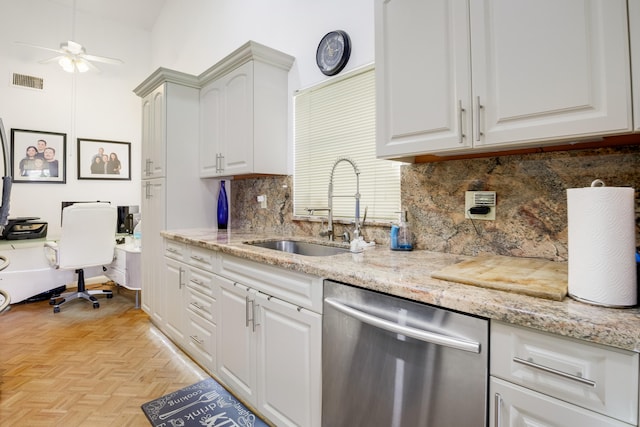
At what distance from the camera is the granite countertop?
73 centimetres

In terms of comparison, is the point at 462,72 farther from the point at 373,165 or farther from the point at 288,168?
the point at 288,168

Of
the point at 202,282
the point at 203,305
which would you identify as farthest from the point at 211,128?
the point at 203,305

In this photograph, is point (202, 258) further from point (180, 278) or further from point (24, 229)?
point (24, 229)

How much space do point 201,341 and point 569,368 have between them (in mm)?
2085

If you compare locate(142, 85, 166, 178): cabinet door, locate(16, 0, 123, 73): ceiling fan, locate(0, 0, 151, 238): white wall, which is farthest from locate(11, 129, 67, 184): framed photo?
locate(142, 85, 166, 178): cabinet door

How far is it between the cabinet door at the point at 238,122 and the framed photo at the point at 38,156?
2.97 metres

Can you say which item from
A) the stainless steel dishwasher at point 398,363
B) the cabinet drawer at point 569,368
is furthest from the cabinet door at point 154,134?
the cabinet drawer at point 569,368

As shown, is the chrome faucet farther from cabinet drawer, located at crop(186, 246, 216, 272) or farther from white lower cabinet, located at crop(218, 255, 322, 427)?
cabinet drawer, located at crop(186, 246, 216, 272)

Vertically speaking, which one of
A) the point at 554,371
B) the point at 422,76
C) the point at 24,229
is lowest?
the point at 554,371

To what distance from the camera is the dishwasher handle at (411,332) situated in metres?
0.92

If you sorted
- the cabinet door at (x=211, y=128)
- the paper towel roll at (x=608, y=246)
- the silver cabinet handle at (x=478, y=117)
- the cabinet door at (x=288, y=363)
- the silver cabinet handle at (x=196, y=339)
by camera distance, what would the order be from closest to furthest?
the paper towel roll at (x=608, y=246) → the silver cabinet handle at (x=478, y=117) → the cabinet door at (x=288, y=363) → the silver cabinet handle at (x=196, y=339) → the cabinet door at (x=211, y=128)

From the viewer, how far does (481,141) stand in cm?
124

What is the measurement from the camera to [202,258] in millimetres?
2230

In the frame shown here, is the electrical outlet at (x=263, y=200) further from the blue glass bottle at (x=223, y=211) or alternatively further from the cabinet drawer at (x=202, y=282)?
the cabinet drawer at (x=202, y=282)
